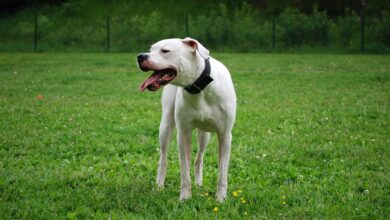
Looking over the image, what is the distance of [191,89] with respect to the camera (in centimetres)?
448

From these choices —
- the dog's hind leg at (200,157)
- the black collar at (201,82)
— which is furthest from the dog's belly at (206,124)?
the dog's hind leg at (200,157)

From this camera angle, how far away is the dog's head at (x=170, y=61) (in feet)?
13.9

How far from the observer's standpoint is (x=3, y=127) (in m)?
8.34

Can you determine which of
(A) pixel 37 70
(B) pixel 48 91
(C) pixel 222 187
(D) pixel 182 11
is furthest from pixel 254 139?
(D) pixel 182 11

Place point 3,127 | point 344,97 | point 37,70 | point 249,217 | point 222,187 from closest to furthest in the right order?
point 249,217 → point 222,187 → point 3,127 → point 344,97 → point 37,70

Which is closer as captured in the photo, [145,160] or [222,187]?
[222,187]

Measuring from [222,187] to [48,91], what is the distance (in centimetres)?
926

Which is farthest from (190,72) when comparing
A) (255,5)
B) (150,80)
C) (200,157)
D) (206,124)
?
(255,5)

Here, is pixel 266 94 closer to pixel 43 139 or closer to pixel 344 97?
pixel 344 97

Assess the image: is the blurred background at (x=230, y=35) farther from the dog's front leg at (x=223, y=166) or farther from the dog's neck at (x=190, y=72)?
the dog's neck at (x=190, y=72)

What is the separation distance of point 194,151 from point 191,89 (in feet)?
8.77

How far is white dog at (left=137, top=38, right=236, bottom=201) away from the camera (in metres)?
4.31

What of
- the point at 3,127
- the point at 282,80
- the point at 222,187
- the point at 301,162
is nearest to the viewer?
the point at 222,187

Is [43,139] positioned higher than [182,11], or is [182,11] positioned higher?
[182,11]
